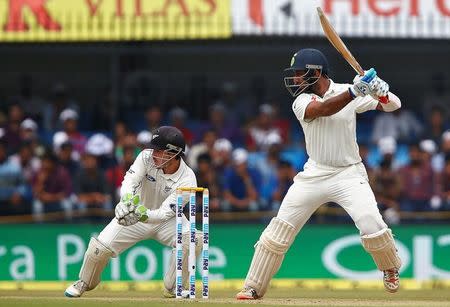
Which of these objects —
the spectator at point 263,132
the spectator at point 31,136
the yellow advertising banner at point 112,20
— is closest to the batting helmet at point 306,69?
the yellow advertising banner at point 112,20

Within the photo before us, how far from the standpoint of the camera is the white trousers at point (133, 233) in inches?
447

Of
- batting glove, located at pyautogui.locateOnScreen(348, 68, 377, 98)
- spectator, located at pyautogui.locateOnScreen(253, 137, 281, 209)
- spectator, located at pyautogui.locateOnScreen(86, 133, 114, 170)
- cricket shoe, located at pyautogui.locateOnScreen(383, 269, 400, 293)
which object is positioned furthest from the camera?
spectator, located at pyautogui.locateOnScreen(86, 133, 114, 170)

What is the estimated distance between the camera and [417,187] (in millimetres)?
16812

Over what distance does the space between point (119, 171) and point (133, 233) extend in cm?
571

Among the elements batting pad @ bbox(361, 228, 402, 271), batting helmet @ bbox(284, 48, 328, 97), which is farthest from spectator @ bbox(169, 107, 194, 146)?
batting pad @ bbox(361, 228, 402, 271)

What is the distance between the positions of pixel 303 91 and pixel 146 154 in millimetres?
1642

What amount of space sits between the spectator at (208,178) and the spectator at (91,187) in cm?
125

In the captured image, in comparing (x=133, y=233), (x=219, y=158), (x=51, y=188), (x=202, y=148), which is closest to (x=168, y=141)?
(x=133, y=233)

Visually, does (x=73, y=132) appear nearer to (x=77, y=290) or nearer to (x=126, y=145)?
(x=126, y=145)

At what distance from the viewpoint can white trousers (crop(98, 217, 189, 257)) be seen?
37.2ft

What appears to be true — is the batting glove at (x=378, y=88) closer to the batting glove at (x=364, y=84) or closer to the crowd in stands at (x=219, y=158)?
the batting glove at (x=364, y=84)

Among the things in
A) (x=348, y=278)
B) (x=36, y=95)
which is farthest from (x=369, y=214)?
(x=36, y=95)

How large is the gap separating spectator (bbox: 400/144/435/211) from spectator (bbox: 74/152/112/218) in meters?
3.89

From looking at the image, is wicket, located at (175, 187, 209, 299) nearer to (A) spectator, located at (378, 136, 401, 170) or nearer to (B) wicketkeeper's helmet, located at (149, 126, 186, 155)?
(B) wicketkeeper's helmet, located at (149, 126, 186, 155)
